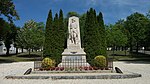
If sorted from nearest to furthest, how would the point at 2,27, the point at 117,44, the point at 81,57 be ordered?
the point at 81,57 < the point at 2,27 < the point at 117,44

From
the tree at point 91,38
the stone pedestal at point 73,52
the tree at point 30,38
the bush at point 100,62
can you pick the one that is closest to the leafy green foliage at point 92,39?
the tree at point 91,38

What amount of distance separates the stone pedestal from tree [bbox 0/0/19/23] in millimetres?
12911

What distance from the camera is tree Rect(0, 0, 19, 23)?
106 feet

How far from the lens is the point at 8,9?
33.2 meters

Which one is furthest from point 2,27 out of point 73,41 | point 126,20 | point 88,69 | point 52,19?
point 126,20

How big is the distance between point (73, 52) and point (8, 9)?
1505cm

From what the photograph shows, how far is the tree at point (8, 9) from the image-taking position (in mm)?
32438

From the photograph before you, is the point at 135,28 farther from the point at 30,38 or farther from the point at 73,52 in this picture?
the point at 73,52

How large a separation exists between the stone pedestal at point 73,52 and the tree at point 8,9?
42.4ft

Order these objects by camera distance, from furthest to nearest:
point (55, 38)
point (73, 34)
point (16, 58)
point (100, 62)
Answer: point (16, 58), point (55, 38), point (73, 34), point (100, 62)

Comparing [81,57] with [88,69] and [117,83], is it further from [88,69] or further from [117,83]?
[117,83]

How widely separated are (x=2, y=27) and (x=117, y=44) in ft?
83.4

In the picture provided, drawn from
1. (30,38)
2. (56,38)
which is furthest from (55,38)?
(30,38)

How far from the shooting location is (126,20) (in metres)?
75.1
